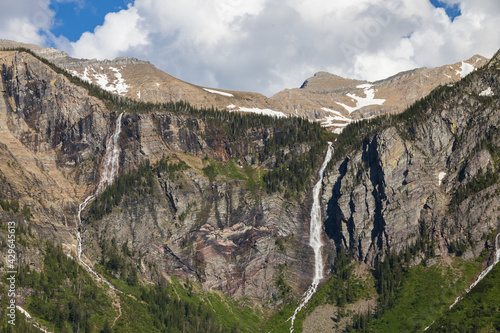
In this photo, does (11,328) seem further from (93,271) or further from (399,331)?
(399,331)

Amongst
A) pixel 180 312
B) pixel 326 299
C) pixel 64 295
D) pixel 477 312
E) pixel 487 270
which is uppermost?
pixel 487 270

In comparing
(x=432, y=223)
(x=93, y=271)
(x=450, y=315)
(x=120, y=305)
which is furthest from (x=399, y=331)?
(x=93, y=271)


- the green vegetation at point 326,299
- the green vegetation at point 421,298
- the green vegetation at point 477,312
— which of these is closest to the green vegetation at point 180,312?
the green vegetation at point 326,299

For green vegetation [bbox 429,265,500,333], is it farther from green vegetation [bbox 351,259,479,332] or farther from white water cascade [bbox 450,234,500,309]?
green vegetation [bbox 351,259,479,332]

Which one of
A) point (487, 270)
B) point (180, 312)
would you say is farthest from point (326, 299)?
point (487, 270)

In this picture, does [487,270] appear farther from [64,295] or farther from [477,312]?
[64,295]

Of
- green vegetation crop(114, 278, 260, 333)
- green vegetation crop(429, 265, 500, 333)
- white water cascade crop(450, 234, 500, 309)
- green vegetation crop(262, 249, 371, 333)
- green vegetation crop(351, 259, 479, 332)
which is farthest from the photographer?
green vegetation crop(262, 249, 371, 333)

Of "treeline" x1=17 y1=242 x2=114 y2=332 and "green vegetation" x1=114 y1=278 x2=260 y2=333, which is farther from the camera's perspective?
"green vegetation" x1=114 y1=278 x2=260 y2=333

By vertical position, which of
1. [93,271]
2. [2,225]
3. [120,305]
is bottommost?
[120,305]

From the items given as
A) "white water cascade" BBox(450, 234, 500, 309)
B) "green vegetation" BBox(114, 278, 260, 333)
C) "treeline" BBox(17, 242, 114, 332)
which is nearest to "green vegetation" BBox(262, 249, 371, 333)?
"green vegetation" BBox(114, 278, 260, 333)

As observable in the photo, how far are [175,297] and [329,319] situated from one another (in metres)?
50.8

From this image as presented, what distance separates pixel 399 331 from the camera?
168 metres

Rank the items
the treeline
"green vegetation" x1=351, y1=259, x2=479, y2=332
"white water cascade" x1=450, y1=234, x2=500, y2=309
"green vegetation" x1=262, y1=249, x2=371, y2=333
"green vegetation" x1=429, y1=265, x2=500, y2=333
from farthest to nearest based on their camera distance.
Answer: "green vegetation" x1=262, y1=249, x2=371, y2=333 → "white water cascade" x1=450, y1=234, x2=500, y2=309 → "green vegetation" x1=351, y1=259, x2=479, y2=332 → the treeline → "green vegetation" x1=429, y1=265, x2=500, y2=333

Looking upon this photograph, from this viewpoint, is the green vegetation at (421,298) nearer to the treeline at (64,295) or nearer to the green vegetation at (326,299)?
the green vegetation at (326,299)
